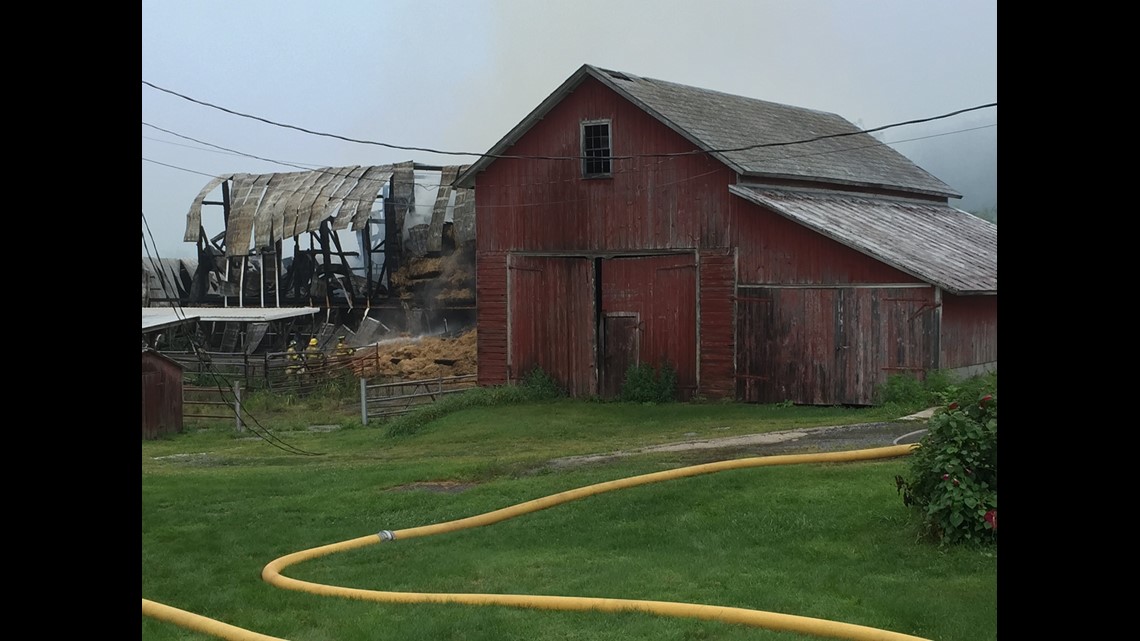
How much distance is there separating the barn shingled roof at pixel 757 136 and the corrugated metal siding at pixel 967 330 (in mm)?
4786

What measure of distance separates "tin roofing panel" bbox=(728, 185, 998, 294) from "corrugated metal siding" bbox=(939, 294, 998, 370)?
1.66 ft

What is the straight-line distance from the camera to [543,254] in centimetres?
2595

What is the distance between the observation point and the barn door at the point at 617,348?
82.2ft

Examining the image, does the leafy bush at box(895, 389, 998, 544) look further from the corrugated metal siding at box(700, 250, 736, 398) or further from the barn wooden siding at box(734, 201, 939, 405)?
the corrugated metal siding at box(700, 250, 736, 398)

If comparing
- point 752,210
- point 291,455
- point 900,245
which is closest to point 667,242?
point 752,210

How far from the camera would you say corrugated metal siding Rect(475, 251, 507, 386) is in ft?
87.1

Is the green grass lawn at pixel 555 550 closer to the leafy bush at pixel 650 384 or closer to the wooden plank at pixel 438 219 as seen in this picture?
the leafy bush at pixel 650 384

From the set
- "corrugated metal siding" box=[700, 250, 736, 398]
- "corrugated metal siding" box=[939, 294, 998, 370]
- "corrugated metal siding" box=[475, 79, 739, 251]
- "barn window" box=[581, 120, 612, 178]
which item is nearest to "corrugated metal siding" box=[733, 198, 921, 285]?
"corrugated metal siding" box=[700, 250, 736, 398]

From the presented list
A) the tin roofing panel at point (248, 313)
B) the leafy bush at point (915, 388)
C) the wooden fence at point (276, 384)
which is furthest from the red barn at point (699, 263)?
the tin roofing panel at point (248, 313)

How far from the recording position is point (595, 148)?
25625 mm
